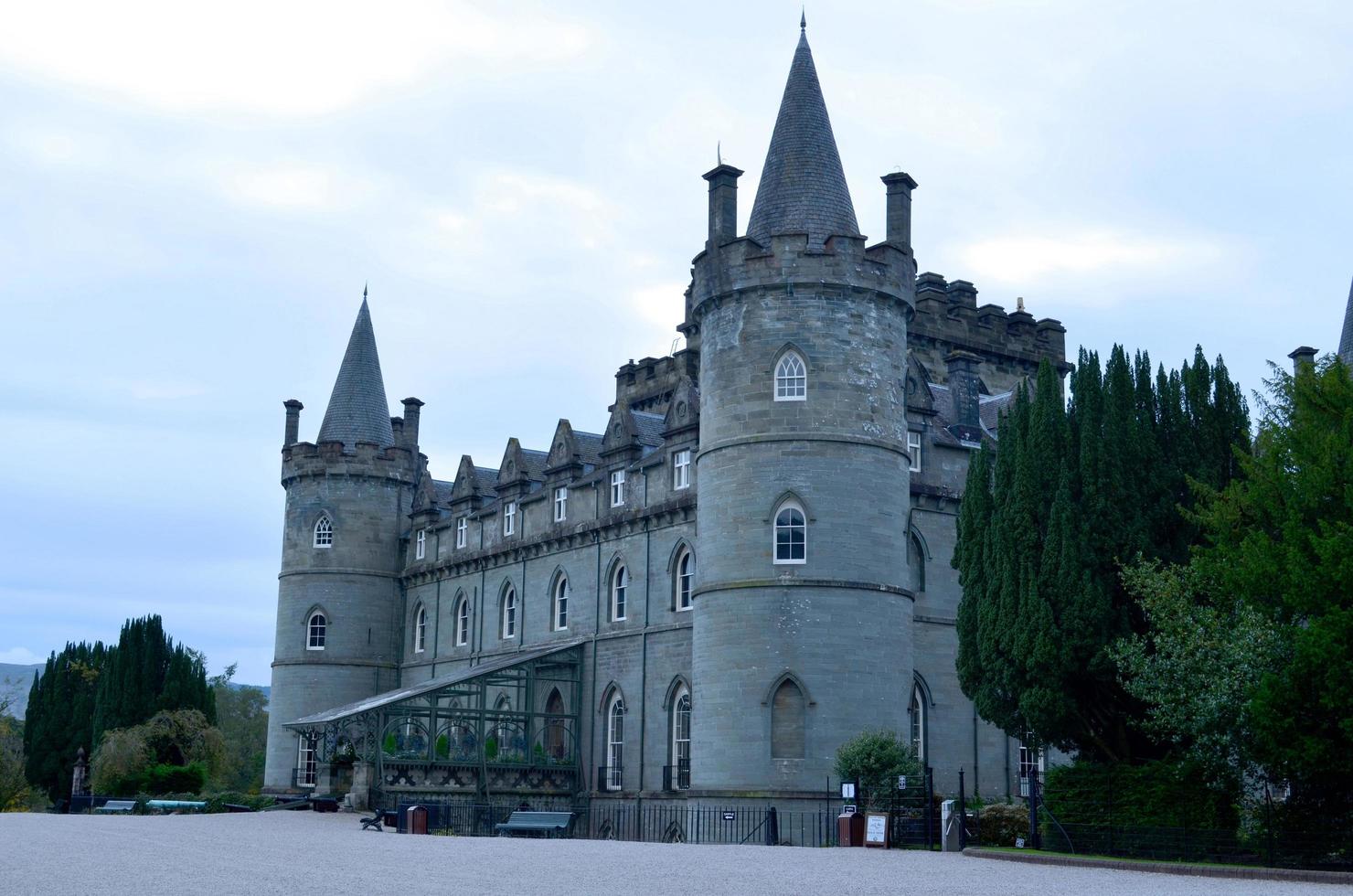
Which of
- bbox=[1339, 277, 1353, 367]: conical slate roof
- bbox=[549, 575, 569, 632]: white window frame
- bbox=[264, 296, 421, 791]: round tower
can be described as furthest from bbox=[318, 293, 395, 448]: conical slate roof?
bbox=[1339, 277, 1353, 367]: conical slate roof

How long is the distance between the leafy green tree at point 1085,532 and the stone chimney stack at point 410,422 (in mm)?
30482

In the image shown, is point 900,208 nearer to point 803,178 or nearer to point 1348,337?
point 803,178

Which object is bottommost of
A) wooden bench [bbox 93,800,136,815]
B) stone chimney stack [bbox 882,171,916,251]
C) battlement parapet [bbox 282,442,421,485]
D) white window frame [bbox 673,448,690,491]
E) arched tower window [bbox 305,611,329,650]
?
wooden bench [bbox 93,800,136,815]

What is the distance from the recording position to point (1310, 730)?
2072cm

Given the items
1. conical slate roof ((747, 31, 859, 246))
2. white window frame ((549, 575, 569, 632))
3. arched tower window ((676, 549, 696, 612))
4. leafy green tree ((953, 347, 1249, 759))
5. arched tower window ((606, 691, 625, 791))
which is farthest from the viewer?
white window frame ((549, 575, 569, 632))

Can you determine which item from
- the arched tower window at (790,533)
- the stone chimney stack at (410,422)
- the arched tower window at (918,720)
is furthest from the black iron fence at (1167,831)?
the stone chimney stack at (410,422)

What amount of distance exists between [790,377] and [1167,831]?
1370cm

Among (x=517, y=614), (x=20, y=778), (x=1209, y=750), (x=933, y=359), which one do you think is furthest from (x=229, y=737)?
(x=1209, y=750)

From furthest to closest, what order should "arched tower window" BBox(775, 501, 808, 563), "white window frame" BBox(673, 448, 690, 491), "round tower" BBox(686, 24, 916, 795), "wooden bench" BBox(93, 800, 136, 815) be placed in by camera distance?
"wooden bench" BBox(93, 800, 136, 815) < "white window frame" BBox(673, 448, 690, 491) < "arched tower window" BBox(775, 501, 808, 563) < "round tower" BBox(686, 24, 916, 795)

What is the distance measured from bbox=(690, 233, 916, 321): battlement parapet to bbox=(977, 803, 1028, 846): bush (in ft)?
39.6

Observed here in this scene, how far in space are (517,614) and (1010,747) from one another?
15.3 m

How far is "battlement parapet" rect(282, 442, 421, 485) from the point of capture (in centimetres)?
5069

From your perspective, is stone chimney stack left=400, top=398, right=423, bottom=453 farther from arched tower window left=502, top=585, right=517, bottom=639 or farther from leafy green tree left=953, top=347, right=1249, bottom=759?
leafy green tree left=953, top=347, right=1249, bottom=759

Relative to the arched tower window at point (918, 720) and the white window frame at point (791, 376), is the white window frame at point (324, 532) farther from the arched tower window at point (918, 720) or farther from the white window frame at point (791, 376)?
the arched tower window at point (918, 720)
